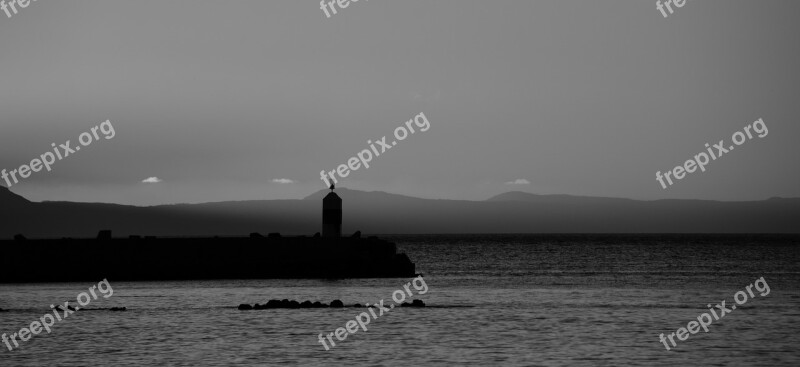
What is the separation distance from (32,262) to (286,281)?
15.0 meters

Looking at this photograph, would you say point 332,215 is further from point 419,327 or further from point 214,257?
point 419,327

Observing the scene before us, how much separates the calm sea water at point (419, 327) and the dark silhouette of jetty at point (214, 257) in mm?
3791

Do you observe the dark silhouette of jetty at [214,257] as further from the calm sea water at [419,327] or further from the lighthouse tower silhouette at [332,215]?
the calm sea water at [419,327]

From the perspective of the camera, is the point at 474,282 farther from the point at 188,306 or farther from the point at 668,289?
the point at 188,306

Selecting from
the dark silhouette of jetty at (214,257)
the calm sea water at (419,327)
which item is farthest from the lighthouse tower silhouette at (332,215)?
the calm sea water at (419,327)

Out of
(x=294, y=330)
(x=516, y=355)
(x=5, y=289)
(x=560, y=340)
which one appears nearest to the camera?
(x=516, y=355)

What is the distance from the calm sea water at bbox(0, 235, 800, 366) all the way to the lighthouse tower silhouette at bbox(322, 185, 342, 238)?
5.48 m

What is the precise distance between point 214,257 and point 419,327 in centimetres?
3222

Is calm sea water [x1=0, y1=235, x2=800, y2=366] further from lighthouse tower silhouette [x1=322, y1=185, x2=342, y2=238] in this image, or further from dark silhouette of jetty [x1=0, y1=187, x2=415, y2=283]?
lighthouse tower silhouette [x1=322, y1=185, x2=342, y2=238]

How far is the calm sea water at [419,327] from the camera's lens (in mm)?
31391

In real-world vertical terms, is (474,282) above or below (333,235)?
below

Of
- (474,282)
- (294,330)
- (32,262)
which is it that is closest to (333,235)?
(474,282)

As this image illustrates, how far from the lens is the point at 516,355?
31734 mm

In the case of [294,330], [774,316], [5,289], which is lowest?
[774,316]
